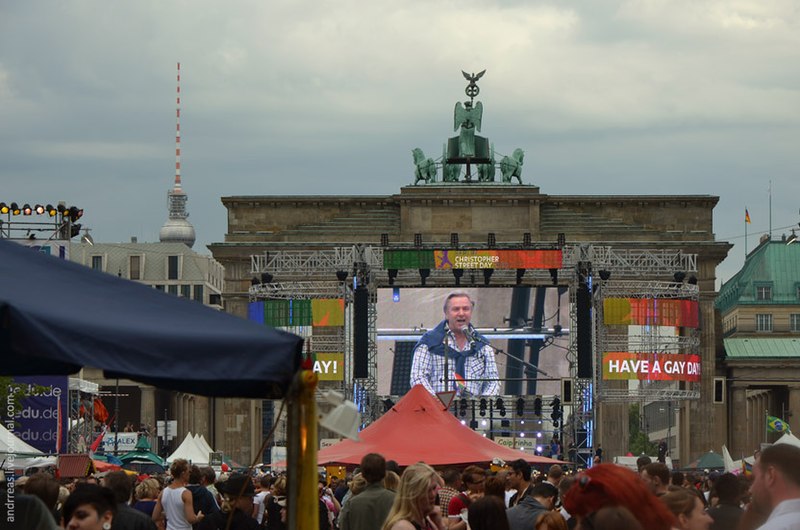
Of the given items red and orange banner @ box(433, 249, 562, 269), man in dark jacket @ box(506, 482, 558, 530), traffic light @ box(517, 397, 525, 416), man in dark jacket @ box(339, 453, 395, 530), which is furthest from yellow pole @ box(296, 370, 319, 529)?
traffic light @ box(517, 397, 525, 416)

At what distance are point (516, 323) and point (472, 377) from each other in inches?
168

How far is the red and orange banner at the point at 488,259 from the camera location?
71.5 metres

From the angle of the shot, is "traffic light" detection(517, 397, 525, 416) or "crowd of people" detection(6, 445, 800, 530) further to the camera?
"traffic light" detection(517, 397, 525, 416)

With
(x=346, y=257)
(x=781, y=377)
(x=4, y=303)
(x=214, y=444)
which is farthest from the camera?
(x=781, y=377)

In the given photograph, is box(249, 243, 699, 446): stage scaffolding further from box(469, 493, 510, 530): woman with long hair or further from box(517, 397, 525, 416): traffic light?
box(469, 493, 510, 530): woman with long hair

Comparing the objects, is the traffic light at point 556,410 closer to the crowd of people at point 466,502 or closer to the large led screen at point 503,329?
the large led screen at point 503,329

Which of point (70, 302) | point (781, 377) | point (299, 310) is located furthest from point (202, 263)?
point (70, 302)

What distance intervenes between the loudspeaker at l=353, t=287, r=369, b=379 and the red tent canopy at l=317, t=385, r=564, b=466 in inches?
1859

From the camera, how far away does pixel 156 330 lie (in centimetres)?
777

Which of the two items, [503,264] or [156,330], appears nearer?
[156,330]

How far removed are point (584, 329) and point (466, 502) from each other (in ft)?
174

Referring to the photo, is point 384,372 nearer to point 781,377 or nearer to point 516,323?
point 516,323

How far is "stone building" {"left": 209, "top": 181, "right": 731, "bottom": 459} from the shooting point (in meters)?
94.2

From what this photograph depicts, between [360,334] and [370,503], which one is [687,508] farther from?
[360,334]
